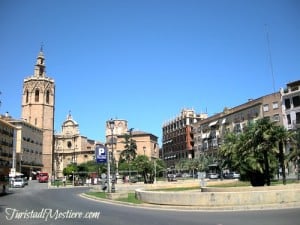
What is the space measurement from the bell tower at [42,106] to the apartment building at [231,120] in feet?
161

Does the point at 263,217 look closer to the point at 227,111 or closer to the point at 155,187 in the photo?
the point at 155,187

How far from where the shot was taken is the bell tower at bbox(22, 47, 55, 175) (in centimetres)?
13325

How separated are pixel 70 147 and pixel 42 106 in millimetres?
18313

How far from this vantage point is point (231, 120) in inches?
3831

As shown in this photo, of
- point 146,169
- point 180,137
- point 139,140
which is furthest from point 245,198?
point 139,140

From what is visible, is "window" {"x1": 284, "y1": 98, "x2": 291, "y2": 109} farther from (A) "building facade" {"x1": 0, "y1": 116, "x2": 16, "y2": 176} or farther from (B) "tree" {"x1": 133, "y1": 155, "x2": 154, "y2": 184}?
(A) "building facade" {"x1": 0, "y1": 116, "x2": 16, "y2": 176}

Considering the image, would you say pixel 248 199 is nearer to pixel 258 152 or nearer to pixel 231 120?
pixel 258 152

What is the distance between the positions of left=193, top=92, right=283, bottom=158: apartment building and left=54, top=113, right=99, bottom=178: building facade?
41511 mm

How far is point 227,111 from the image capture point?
3976 inches

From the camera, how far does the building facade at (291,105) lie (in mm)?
69438

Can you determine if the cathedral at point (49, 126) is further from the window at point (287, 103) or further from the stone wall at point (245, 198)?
the stone wall at point (245, 198)

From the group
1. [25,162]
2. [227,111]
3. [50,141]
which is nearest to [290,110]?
[227,111]

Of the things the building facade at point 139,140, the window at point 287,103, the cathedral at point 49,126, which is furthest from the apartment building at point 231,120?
the cathedral at point 49,126

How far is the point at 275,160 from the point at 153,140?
121187 mm
